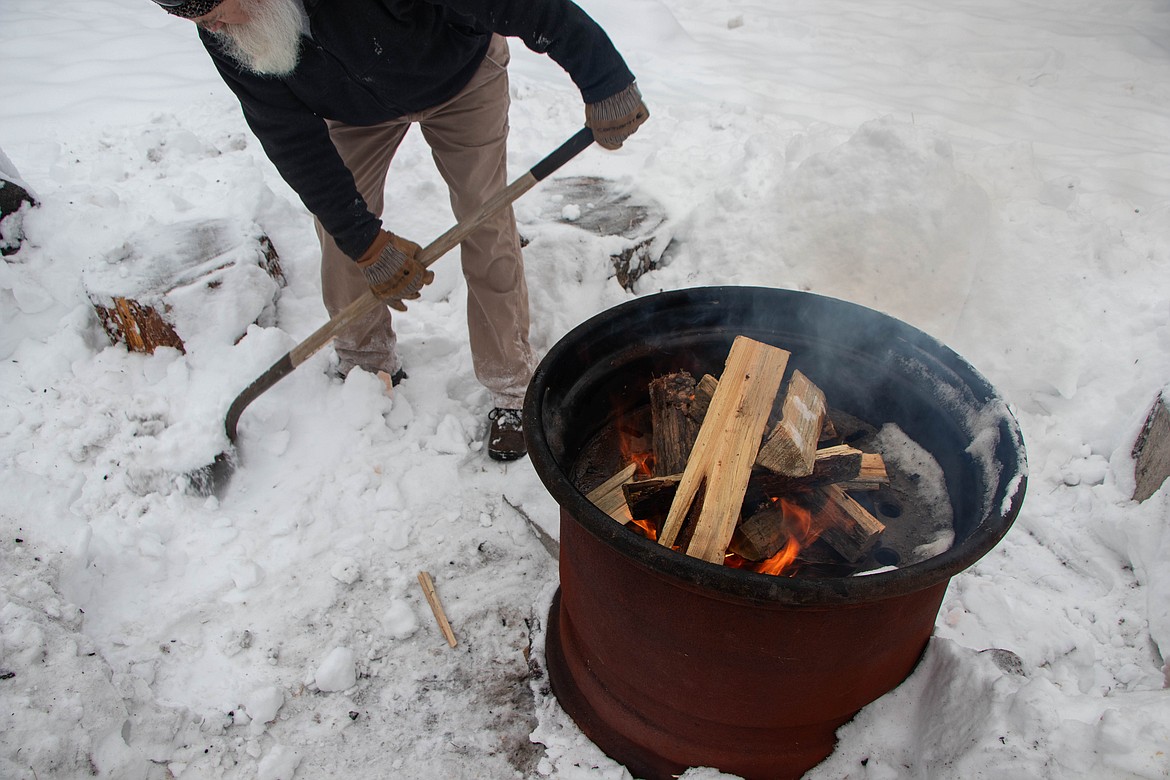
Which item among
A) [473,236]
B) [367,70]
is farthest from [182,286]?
[367,70]

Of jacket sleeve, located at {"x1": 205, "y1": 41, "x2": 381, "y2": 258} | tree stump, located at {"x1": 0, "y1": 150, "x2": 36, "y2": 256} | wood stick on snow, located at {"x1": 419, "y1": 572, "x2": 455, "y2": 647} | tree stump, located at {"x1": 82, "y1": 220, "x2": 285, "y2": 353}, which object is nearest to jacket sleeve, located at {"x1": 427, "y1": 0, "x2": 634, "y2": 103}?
jacket sleeve, located at {"x1": 205, "y1": 41, "x2": 381, "y2": 258}

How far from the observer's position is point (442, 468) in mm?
3057

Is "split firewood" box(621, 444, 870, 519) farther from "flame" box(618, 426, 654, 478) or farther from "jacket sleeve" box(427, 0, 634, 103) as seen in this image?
"jacket sleeve" box(427, 0, 634, 103)

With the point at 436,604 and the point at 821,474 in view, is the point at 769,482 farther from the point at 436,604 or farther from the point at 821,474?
the point at 436,604

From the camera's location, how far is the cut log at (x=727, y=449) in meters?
1.78

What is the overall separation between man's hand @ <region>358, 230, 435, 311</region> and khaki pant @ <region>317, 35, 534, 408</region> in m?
0.31

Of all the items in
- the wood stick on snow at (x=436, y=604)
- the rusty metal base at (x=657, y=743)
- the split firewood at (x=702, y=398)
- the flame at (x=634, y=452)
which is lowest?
the wood stick on snow at (x=436, y=604)

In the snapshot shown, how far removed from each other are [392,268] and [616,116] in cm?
97

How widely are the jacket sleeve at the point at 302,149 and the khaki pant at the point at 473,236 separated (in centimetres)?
A: 37

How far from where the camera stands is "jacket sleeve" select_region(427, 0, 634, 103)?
7.30ft

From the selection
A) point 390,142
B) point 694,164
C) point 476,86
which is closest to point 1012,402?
point 694,164

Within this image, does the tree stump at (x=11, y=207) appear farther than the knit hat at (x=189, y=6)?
Yes

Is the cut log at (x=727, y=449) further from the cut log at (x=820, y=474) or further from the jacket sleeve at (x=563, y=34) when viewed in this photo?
the jacket sleeve at (x=563, y=34)

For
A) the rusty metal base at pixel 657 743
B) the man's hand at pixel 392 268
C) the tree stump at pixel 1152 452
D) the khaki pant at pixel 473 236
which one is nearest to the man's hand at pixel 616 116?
the khaki pant at pixel 473 236
